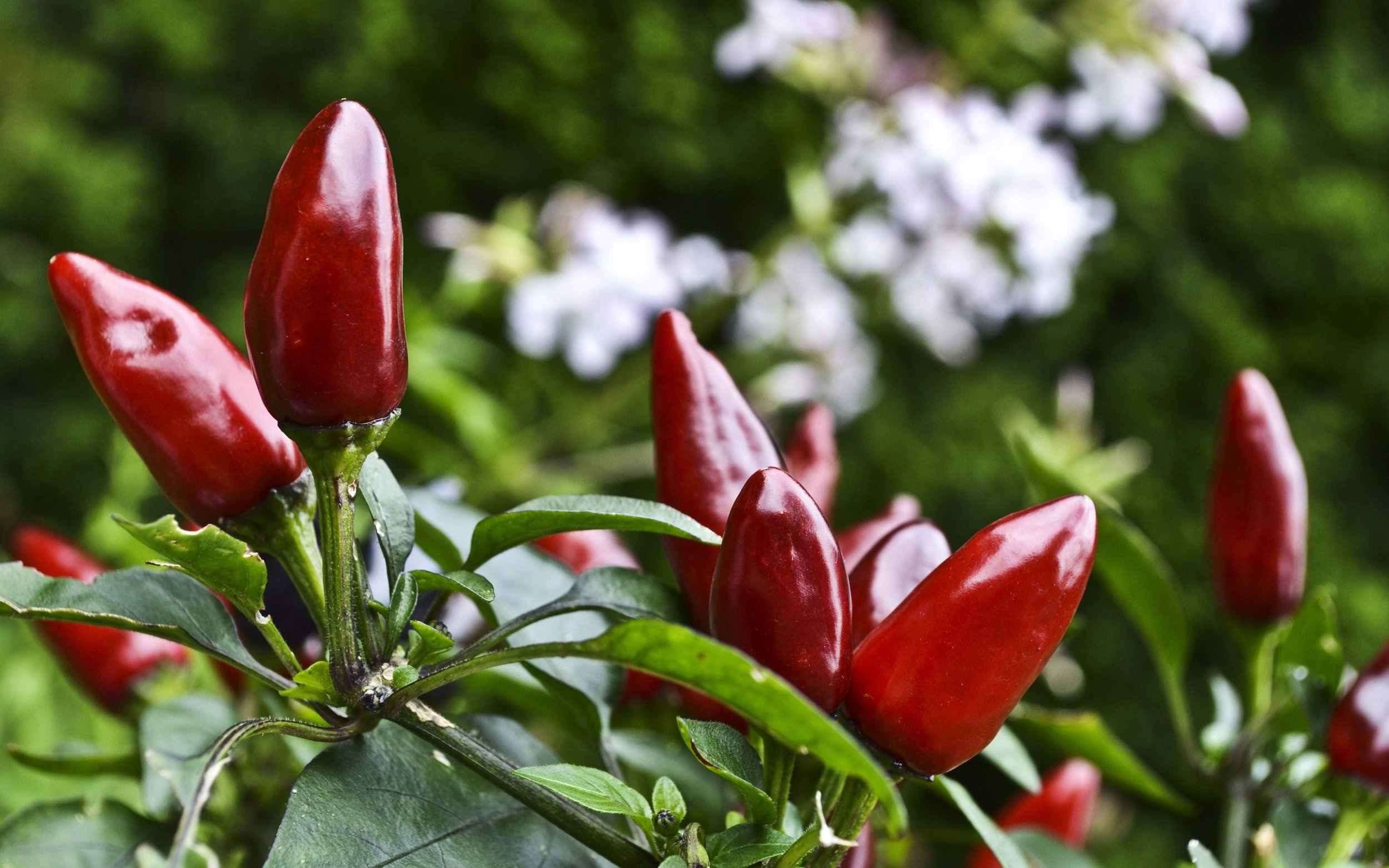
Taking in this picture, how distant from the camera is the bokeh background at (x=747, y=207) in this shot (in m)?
1.37

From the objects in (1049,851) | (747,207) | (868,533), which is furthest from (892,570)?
(747,207)

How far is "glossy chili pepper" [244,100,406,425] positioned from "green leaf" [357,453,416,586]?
28mm

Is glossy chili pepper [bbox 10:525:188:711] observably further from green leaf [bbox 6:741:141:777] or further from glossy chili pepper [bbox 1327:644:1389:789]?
glossy chili pepper [bbox 1327:644:1389:789]

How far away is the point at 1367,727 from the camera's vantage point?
0.97 feet

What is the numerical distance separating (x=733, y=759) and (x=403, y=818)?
0.21 ft

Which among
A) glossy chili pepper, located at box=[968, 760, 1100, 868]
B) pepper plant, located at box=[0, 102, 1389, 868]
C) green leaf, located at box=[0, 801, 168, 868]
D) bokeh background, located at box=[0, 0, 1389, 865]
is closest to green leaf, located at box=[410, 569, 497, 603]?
pepper plant, located at box=[0, 102, 1389, 868]

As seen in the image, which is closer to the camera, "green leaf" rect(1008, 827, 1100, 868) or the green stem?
the green stem

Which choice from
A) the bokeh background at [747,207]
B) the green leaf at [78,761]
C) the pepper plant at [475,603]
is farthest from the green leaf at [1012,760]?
the bokeh background at [747,207]

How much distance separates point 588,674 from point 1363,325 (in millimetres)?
1540

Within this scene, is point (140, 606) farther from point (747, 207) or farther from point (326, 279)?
point (747, 207)

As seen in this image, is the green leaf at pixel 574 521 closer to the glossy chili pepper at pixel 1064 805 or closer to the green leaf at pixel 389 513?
the green leaf at pixel 389 513

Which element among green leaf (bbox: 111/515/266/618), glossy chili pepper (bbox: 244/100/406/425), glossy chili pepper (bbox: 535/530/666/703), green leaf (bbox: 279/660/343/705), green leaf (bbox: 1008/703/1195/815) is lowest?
green leaf (bbox: 1008/703/1195/815)

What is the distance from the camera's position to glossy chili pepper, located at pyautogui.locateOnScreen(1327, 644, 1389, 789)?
294 mm

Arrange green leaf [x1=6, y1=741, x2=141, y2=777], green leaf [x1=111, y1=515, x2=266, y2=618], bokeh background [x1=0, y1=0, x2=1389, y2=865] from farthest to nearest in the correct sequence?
bokeh background [x1=0, y1=0, x2=1389, y2=865] < green leaf [x1=6, y1=741, x2=141, y2=777] < green leaf [x1=111, y1=515, x2=266, y2=618]
